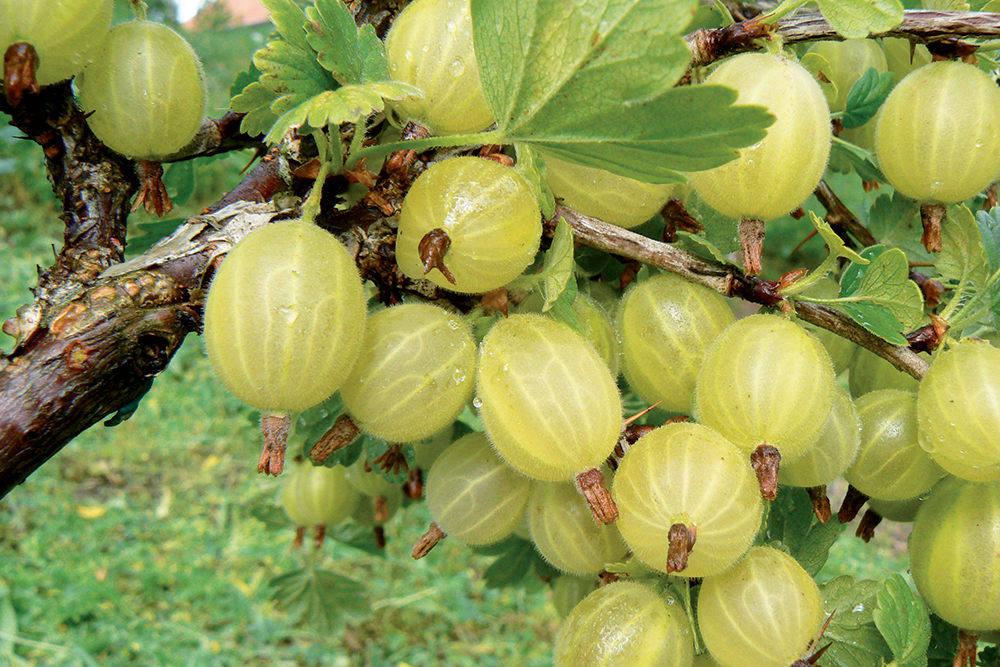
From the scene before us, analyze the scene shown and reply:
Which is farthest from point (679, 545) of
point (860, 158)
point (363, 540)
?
point (363, 540)

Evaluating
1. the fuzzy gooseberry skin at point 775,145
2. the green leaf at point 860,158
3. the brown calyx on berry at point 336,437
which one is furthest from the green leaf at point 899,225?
the brown calyx on berry at point 336,437

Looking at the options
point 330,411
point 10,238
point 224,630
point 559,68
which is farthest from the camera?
point 10,238

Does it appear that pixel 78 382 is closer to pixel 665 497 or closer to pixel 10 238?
pixel 665 497

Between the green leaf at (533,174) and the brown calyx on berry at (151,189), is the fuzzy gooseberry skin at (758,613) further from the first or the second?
the brown calyx on berry at (151,189)

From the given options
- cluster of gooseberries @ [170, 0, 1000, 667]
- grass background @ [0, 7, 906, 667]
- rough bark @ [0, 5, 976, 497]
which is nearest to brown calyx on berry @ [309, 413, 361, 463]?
cluster of gooseberries @ [170, 0, 1000, 667]

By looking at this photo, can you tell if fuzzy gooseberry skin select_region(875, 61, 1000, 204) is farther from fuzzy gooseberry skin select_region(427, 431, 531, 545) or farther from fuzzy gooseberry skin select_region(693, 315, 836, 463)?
fuzzy gooseberry skin select_region(427, 431, 531, 545)

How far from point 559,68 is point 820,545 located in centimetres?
49

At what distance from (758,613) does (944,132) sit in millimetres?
423

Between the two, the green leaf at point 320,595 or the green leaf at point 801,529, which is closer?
the green leaf at point 801,529

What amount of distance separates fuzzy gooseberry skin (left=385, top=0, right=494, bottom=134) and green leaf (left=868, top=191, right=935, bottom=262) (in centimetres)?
47

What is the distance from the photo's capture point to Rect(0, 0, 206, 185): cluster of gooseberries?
510 mm

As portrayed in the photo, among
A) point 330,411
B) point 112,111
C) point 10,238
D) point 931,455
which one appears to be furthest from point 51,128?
point 10,238

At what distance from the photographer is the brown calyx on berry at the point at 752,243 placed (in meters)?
0.56

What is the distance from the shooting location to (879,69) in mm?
760
